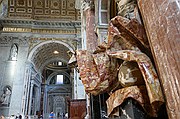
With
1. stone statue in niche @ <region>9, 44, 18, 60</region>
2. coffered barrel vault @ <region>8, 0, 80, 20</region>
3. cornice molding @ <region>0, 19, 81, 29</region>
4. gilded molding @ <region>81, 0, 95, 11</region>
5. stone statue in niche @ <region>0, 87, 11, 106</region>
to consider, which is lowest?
stone statue in niche @ <region>0, 87, 11, 106</region>

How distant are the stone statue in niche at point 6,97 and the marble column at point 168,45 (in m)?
12.2

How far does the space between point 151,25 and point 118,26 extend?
0.24m

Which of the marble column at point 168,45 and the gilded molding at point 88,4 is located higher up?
the gilded molding at point 88,4

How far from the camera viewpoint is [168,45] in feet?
2.48

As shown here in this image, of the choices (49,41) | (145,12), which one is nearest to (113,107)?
(145,12)

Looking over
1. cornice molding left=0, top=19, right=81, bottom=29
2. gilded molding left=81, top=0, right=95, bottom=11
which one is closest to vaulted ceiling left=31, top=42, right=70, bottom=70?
cornice molding left=0, top=19, right=81, bottom=29

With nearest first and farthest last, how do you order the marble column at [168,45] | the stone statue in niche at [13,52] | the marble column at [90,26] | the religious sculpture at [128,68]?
the marble column at [168,45], the religious sculpture at [128,68], the marble column at [90,26], the stone statue in niche at [13,52]

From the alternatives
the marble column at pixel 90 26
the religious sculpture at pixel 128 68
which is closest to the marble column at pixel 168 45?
the religious sculpture at pixel 128 68

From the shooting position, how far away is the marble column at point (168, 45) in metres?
0.70

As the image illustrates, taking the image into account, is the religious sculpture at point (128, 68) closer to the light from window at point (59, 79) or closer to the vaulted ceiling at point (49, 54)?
the vaulted ceiling at point (49, 54)

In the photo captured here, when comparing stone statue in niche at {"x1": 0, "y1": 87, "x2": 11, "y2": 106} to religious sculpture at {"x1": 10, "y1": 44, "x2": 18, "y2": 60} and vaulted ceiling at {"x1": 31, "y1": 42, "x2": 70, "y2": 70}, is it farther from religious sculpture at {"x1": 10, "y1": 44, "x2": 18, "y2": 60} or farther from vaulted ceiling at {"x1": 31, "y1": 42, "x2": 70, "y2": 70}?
vaulted ceiling at {"x1": 31, "y1": 42, "x2": 70, "y2": 70}

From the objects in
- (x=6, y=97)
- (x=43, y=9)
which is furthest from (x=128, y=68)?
(x=43, y=9)

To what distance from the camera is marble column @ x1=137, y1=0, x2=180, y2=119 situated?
704mm

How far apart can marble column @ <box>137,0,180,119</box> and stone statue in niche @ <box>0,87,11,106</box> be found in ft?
40.1
